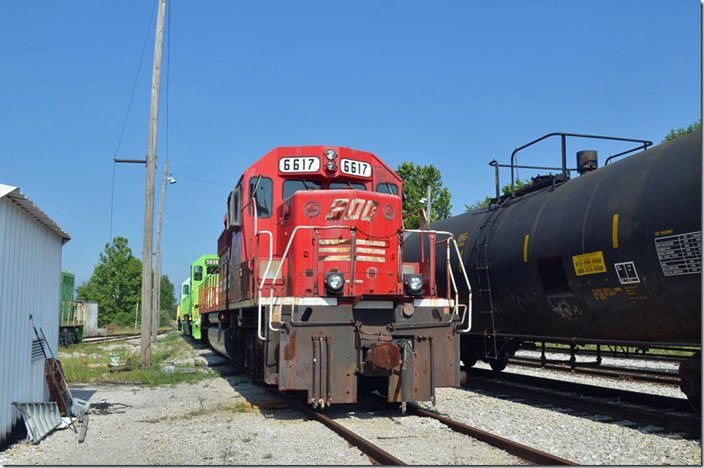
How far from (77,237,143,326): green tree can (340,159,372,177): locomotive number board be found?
60922 millimetres

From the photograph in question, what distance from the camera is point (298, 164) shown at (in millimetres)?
9625

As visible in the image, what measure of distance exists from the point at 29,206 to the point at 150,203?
8861 mm

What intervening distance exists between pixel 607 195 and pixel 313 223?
13.4 ft

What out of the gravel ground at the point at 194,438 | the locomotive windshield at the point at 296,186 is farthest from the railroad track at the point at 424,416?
the locomotive windshield at the point at 296,186

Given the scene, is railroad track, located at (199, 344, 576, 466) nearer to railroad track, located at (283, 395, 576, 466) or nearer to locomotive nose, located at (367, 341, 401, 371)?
railroad track, located at (283, 395, 576, 466)

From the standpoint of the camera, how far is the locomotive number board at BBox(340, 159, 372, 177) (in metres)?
9.52

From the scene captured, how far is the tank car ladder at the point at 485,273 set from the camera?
420 inches

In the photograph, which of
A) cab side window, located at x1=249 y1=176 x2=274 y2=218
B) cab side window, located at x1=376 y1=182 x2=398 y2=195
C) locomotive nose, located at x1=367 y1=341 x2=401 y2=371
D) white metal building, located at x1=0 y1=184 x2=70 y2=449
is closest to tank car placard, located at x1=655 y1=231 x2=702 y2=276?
locomotive nose, located at x1=367 y1=341 x2=401 y2=371

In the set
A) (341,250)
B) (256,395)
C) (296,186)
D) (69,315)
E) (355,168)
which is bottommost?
(256,395)

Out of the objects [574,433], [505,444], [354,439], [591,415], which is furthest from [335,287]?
[591,415]

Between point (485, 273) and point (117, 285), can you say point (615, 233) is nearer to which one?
point (485, 273)

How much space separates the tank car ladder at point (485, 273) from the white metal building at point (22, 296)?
7.11m

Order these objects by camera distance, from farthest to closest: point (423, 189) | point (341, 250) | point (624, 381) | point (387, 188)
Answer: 1. point (423, 189)
2. point (624, 381)
3. point (387, 188)
4. point (341, 250)

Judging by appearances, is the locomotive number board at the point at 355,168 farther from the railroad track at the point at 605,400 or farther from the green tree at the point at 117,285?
the green tree at the point at 117,285
